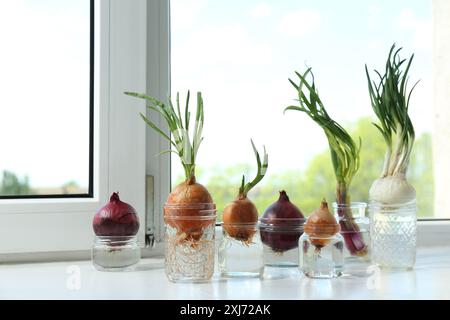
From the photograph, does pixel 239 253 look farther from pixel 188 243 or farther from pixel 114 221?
pixel 114 221

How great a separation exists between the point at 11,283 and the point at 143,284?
0.22 m

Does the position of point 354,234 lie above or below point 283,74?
below

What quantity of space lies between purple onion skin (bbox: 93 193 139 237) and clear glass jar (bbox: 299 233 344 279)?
1.05 feet

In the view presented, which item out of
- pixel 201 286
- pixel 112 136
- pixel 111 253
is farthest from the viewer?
pixel 112 136

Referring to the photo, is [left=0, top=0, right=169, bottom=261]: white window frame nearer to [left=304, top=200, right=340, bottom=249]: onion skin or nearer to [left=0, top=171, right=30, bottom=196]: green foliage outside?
[left=0, top=171, right=30, bottom=196]: green foliage outside

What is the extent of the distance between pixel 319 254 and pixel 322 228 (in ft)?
0.16

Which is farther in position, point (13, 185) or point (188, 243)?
point (13, 185)

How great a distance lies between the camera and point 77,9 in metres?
1.33

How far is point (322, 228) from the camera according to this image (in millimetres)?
1092

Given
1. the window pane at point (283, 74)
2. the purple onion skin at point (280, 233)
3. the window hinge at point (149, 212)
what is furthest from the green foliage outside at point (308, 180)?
the purple onion skin at point (280, 233)

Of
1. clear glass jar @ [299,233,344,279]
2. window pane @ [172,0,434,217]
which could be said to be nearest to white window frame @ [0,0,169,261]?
window pane @ [172,0,434,217]

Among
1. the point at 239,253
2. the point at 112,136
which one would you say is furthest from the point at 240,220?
the point at 112,136

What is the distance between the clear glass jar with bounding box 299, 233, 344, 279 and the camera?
1098 millimetres
